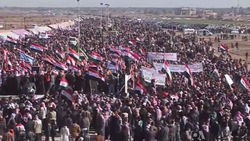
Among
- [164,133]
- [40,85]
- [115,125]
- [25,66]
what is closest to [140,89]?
Result: [40,85]

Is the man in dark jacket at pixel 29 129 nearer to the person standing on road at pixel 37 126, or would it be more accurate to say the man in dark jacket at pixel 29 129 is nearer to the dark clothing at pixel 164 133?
the person standing on road at pixel 37 126

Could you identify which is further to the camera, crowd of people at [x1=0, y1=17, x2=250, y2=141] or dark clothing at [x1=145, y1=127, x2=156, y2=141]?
crowd of people at [x1=0, y1=17, x2=250, y2=141]

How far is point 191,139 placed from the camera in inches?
691

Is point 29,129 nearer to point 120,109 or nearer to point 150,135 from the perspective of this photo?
point 120,109

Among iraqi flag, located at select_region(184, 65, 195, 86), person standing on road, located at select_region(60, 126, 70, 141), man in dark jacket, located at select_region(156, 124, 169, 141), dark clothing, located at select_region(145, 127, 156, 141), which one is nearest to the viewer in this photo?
person standing on road, located at select_region(60, 126, 70, 141)

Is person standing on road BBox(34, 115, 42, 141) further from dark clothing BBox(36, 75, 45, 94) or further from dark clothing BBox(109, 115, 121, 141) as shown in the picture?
dark clothing BBox(36, 75, 45, 94)

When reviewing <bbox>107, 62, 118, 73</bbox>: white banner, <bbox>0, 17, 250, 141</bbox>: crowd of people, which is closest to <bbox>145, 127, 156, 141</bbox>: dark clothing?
<bbox>0, 17, 250, 141</bbox>: crowd of people

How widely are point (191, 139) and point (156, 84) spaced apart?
655 centimetres

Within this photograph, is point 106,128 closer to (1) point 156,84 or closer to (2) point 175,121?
(2) point 175,121

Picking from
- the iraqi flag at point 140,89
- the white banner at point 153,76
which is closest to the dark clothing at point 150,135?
the iraqi flag at point 140,89

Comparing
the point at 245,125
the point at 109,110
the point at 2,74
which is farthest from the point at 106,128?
the point at 2,74

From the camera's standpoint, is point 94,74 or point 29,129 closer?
point 29,129

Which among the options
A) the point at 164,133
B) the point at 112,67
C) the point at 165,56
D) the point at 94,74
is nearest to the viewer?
the point at 164,133

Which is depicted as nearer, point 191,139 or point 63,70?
point 191,139
